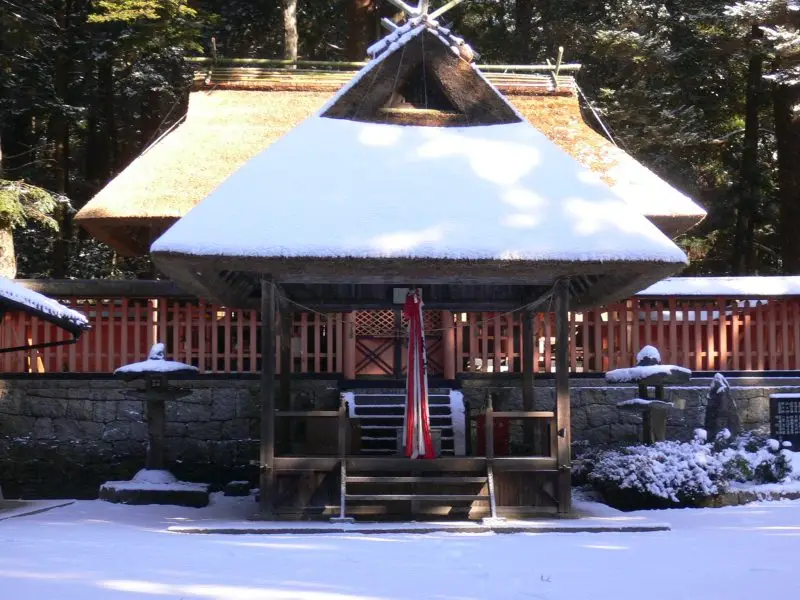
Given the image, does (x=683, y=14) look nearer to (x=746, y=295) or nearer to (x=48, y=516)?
(x=746, y=295)

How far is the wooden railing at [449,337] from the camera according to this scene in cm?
1415

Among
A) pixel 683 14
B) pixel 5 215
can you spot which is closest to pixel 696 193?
pixel 683 14

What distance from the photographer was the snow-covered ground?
617cm

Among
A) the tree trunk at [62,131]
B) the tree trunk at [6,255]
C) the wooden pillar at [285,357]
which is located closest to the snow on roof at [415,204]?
the wooden pillar at [285,357]

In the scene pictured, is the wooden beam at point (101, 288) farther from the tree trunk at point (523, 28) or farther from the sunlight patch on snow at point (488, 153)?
the tree trunk at point (523, 28)

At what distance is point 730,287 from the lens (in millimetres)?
14445

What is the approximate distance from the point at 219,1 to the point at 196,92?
897 cm

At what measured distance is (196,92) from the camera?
1773cm

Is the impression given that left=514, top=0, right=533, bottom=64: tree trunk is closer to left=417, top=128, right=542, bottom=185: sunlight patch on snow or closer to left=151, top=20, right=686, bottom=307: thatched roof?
left=151, top=20, right=686, bottom=307: thatched roof

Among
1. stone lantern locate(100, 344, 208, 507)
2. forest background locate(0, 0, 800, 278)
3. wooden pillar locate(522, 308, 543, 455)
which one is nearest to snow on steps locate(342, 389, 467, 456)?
wooden pillar locate(522, 308, 543, 455)

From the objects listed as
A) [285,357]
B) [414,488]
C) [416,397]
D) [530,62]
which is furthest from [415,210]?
[530,62]

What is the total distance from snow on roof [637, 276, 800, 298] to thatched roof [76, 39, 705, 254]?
1032mm

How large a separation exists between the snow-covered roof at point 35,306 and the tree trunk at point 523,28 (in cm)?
1688

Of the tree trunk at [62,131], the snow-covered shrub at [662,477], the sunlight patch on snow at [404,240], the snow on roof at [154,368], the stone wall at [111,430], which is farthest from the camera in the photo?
the tree trunk at [62,131]
